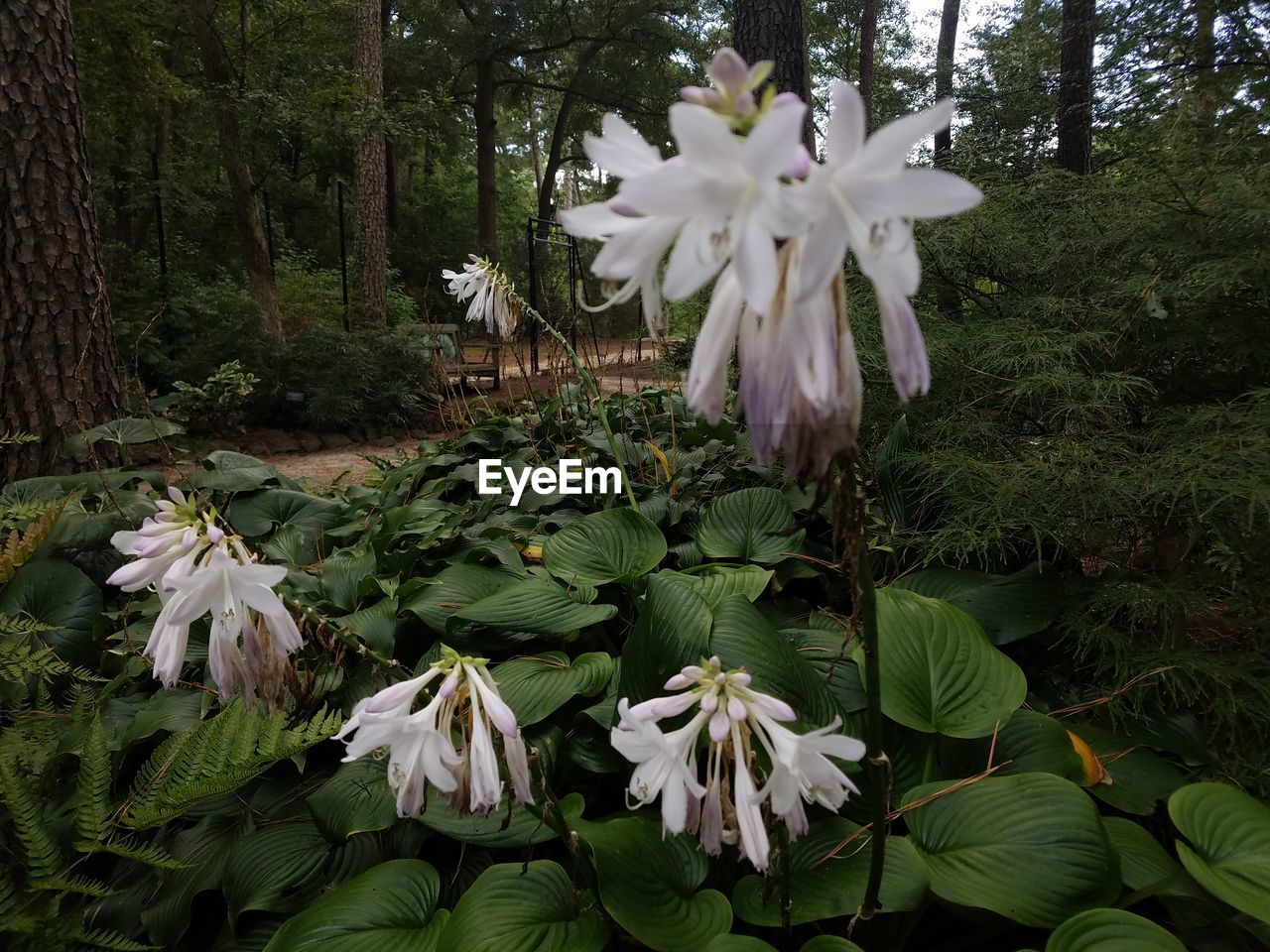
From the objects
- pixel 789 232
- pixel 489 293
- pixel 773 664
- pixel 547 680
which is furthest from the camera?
pixel 489 293

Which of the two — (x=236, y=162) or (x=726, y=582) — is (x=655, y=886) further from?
(x=236, y=162)

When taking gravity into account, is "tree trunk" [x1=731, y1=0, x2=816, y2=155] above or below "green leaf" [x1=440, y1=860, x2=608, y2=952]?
above

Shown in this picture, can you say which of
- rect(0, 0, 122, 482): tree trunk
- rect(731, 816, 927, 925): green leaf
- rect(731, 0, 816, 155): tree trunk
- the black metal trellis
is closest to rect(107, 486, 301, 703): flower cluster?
the black metal trellis

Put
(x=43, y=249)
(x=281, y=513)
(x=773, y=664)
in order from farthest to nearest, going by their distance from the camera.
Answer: (x=43, y=249) < (x=281, y=513) < (x=773, y=664)

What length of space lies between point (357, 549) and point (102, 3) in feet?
23.0

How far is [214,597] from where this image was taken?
1.10m

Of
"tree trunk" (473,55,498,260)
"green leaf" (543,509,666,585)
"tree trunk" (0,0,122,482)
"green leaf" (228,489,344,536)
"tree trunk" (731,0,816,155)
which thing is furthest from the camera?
"tree trunk" (473,55,498,260)

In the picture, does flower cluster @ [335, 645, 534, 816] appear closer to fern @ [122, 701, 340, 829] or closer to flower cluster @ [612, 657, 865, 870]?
flower cluster @ [612, 657, 865, 870]

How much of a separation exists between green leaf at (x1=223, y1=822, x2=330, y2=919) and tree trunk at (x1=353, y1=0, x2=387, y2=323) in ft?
26.7

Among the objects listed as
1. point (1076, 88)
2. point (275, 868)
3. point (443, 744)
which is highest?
point (1076, 88)

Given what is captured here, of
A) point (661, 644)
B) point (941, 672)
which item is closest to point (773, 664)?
point (661, 644)

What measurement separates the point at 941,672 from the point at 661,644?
56 centimetres

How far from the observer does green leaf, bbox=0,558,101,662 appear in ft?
6.40

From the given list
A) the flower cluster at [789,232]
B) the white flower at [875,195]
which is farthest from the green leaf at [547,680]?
the white flower at [875,195]
